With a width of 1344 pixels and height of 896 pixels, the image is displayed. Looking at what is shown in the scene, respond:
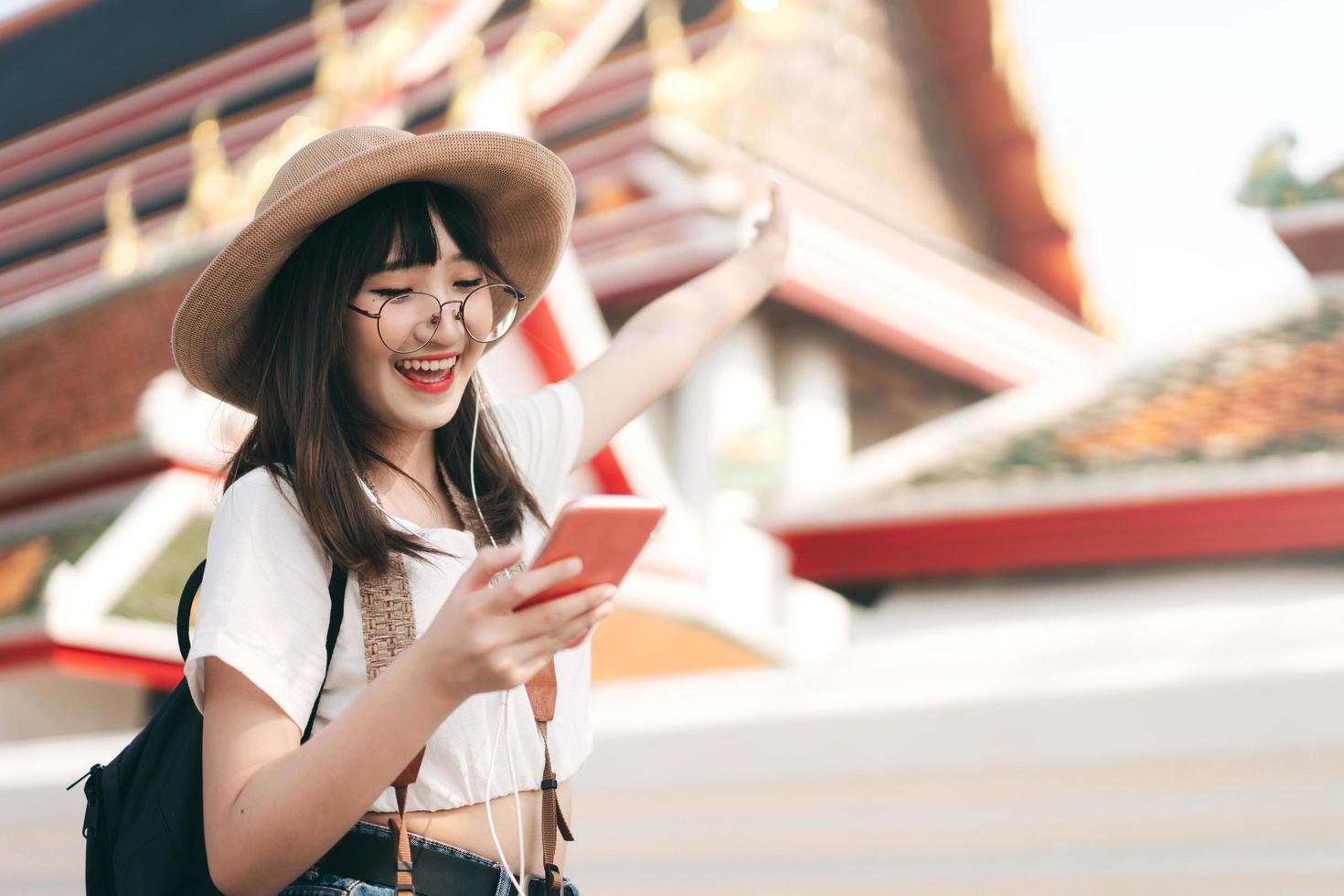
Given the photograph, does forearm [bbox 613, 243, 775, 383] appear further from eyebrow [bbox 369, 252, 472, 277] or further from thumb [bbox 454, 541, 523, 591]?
thumb [bbox 454, 541, 523, 591]

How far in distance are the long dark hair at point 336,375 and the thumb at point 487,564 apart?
185 mm

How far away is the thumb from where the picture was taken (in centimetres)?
110

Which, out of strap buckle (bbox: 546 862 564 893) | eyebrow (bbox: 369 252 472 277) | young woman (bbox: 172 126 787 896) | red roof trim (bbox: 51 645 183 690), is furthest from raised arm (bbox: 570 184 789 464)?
red roof trim (bbox: 51 645 183 690)

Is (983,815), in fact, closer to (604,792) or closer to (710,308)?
(604,792)

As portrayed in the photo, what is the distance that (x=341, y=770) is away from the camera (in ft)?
3.74

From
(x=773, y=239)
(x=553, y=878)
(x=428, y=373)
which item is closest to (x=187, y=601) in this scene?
(x=428, y=373)

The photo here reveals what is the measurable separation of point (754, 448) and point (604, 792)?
440cm

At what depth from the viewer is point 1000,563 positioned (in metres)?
4.07

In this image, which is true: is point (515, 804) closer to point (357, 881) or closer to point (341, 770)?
point (357, 881)

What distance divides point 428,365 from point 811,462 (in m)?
6.45

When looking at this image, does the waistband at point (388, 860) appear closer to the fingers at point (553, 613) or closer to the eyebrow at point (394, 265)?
the fingers at point (553, 613)

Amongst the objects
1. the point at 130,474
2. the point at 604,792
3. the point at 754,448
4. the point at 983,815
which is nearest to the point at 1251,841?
the point at 983,815

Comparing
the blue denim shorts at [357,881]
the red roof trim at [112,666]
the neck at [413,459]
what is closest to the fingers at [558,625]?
the blue denim shorts at [357,881]

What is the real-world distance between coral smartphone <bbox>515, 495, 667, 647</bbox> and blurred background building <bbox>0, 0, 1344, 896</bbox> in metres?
1.12
